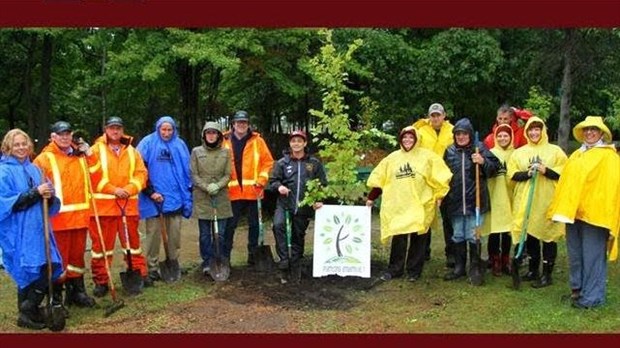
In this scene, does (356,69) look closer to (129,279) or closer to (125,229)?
(125,229)

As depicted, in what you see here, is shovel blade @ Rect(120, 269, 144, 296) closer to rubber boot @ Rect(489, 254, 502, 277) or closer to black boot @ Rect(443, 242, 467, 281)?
black boot @ Rect(443, 242, 467, 281)

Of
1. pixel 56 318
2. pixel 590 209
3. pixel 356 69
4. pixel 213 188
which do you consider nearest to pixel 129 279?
pixel 56 318

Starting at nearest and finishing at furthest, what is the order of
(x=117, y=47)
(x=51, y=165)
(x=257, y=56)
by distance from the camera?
(x=51, y=165) → (x=257, y=56) → (x=117, y=47)

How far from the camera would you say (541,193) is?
7.01 metres

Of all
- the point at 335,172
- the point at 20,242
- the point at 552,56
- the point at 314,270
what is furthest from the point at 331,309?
the point at 552,56

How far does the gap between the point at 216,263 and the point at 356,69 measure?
8.44 meters

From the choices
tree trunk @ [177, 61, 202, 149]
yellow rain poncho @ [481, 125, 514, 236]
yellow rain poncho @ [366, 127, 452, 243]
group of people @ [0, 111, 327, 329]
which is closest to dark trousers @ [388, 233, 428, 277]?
yellow rain poncho @ [366, 127, 452, 243]

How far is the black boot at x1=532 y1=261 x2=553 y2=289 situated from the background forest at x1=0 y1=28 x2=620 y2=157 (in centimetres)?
748

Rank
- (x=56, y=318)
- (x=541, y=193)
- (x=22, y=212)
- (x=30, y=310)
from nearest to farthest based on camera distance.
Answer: (x=22, y=212)
(x=56, y=318)
(x=30, y=310)
(x=541, y=193)

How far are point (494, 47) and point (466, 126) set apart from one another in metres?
11.6

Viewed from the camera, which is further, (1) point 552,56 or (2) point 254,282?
(1) point 552,56

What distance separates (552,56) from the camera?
18.4 metres

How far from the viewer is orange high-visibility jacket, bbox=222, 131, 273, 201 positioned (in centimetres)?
782

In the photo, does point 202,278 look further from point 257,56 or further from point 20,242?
point 257,56
